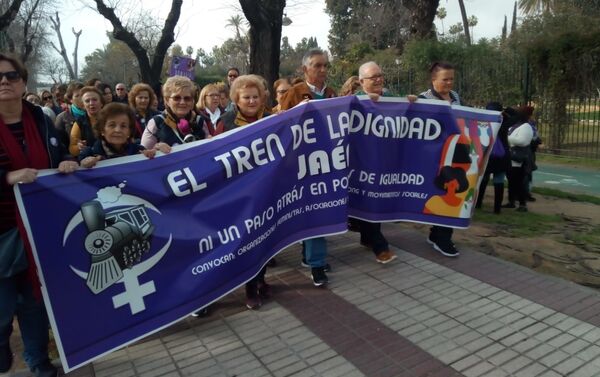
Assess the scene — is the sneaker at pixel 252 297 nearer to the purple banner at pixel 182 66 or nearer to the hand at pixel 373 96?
the hand at pixel 373 96

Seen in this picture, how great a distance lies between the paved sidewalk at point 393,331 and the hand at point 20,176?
4.52 feet

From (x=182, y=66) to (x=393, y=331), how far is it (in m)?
8.36

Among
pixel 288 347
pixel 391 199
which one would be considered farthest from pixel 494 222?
pixel 288 347

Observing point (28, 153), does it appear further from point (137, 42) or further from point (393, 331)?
point (137, 42)

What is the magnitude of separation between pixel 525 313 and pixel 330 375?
172 centimetres

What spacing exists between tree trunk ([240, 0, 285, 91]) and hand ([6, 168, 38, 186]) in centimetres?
679

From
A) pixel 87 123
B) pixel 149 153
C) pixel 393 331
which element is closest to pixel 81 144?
pixel 87 123

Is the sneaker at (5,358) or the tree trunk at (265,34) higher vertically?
the tree trunk at (265,34)

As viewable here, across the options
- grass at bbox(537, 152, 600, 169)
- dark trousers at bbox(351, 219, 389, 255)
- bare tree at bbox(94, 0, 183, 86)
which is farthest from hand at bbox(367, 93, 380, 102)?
bare tree at bbox(94, 0, 183, 86)

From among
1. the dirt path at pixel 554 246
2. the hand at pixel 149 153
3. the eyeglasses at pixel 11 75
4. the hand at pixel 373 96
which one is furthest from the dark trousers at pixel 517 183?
the eyeglasses at pixel 11 75

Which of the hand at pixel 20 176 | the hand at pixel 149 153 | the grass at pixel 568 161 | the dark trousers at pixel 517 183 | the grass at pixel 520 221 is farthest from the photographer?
the grass at pixel 568 161

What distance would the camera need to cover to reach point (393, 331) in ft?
11.8

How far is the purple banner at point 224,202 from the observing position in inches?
116

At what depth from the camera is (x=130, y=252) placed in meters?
3.14
